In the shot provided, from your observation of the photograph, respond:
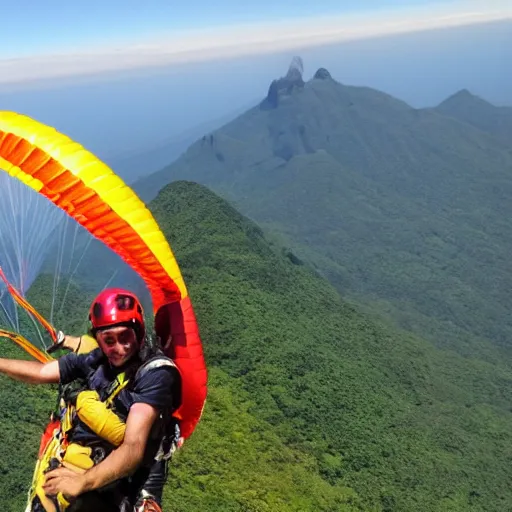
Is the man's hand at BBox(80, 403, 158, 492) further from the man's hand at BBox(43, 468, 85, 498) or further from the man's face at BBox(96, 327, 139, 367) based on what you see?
the man's face at BBox(96, 327, 139, 367)

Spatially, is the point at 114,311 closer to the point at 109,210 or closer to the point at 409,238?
the point at 109,210

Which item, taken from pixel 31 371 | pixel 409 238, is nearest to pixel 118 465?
pixel 31 371

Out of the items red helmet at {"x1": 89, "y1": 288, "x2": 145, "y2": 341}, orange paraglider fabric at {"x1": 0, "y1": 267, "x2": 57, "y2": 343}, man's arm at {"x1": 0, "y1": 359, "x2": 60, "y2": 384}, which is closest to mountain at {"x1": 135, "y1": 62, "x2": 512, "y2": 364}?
orange paraglider fabric at {"x1": 0, "y1": 267, "x2": 57, "y2": 343}

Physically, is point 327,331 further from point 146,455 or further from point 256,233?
point 146,455

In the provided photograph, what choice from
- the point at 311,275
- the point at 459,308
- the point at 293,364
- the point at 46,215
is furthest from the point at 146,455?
the point at 459,308

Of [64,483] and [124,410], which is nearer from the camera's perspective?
[64,483]

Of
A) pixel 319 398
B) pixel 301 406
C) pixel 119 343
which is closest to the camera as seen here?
pixel 119 343

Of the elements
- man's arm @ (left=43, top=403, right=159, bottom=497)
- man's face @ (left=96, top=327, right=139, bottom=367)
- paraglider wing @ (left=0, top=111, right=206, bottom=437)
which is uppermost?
paraglider wing @ (left=0, top=111, right=206, bottom=437)

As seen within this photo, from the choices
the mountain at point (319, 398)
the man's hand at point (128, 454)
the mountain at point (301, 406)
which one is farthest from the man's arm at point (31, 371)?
the mountain at point (319, 398)
